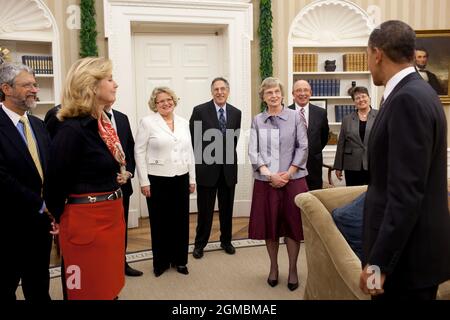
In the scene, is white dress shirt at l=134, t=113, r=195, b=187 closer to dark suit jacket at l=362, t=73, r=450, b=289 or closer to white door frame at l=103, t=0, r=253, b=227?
white door frame at l=103, t=0, r=253, b=227

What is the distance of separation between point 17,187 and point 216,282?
5.90 feet

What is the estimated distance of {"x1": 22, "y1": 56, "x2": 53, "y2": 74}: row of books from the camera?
4.96 metres

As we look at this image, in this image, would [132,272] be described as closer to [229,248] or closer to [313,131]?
[229,248]

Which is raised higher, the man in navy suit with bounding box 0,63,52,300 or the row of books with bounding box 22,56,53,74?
the row of books with bounding box 22,56,53,74

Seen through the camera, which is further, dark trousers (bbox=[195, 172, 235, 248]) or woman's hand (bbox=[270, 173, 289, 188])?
dark trousers (bbox=[195, 172, 235, 248])

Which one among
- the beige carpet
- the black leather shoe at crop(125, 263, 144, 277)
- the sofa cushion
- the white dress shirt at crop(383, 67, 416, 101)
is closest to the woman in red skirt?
the beige carpet

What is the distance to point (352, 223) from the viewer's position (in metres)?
2.53

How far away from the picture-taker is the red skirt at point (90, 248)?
223 cm

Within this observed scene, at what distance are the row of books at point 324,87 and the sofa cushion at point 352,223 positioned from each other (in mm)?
3593

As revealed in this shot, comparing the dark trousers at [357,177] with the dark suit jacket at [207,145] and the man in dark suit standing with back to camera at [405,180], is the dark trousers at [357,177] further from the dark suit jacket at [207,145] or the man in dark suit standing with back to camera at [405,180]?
the man in dark suit standing with back to camera at [405,180]

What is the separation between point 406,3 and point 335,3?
3.17 feet

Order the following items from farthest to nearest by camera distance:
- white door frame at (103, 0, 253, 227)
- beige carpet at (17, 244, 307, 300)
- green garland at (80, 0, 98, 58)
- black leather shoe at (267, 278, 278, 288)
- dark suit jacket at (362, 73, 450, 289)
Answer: white door frame at (103, 0, 253, 227) < green garland at (80, 0, 98, 58) < black leather shoe at (267, 278, 278, 288) < beige carpet at (17, 244, 307, 300) < dark suit jacket at (362, 73, 450, 289)

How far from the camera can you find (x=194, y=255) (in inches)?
167

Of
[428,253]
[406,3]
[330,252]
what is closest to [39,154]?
[330,252]
